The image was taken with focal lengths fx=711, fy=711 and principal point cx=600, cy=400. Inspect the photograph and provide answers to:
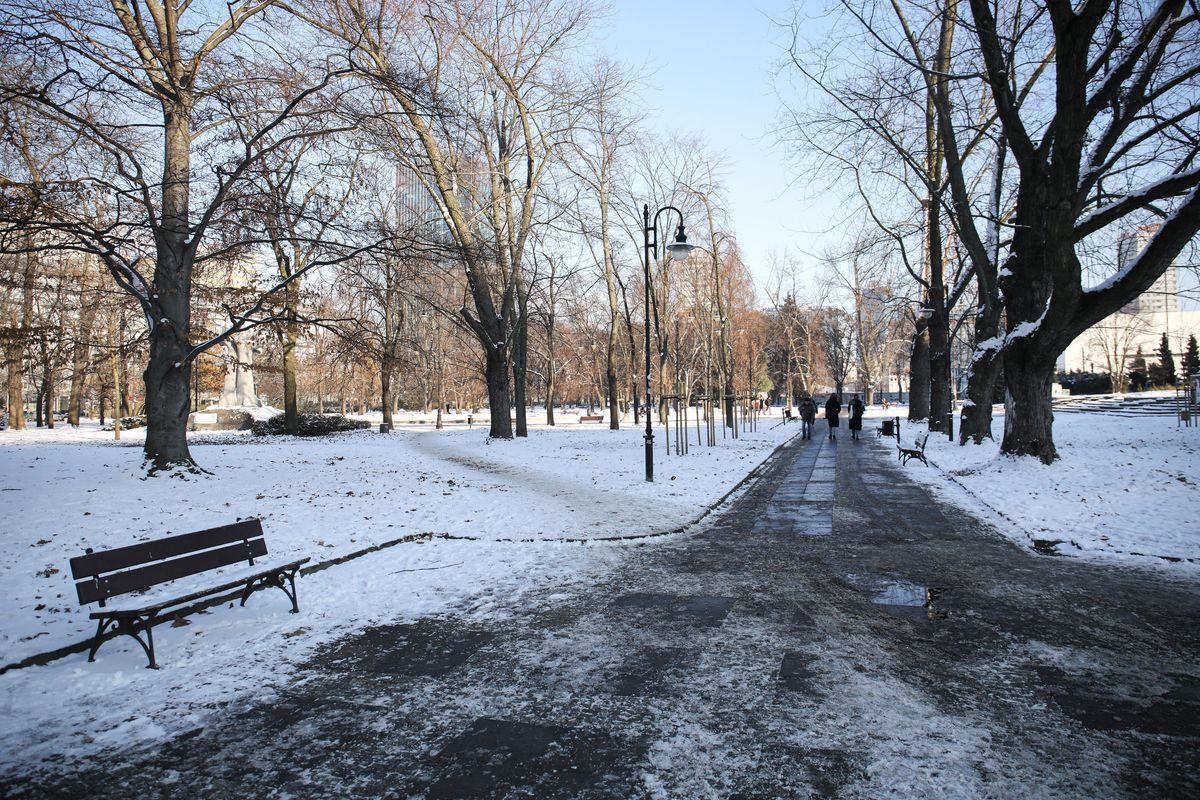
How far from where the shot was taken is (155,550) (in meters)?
5.71

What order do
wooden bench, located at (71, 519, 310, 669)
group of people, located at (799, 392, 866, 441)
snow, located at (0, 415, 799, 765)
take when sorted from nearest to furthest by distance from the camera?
snow, located at (0, 415, 799, 765) < wooden bench, located at (71, 519, 310, 669) < group of people, located at (799, 392, 866, 441)

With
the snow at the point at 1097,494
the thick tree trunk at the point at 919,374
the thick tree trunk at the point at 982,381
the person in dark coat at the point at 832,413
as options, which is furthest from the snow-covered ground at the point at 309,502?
the thick tree trunk at the point at 919,374

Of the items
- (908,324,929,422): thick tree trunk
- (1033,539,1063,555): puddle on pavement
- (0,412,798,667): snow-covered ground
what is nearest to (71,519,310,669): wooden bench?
(0,412,798,667): snow-covered ground

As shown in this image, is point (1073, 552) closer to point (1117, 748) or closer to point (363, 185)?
point (1117, 748)

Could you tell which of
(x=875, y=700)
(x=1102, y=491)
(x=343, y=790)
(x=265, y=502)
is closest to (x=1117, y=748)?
(x=875, y=700)

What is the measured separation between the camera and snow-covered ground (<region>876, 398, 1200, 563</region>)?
8.24 metres

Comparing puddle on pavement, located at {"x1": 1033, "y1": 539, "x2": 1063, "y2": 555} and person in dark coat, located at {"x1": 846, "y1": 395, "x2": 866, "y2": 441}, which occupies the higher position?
person in dark coat, located at {"x1": 846, "y1": 395, "x2": 866, "y2": 441}

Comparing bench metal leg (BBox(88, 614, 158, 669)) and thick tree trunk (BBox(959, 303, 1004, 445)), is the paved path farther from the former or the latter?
thick tree trunk (BBox(959, 303, 1004, 445))

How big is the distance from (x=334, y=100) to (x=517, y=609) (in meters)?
10.9

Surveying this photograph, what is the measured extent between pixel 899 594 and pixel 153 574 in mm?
6272

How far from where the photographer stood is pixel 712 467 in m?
17.6

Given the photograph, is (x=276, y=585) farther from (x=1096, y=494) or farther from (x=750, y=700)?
(x=1096, y=494)

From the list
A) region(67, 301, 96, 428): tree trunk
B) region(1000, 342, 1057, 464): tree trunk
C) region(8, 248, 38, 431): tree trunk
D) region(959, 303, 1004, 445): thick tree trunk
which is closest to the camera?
region(1000, 342, 1057, 464): tree trunk

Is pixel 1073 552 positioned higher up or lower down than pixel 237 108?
lower down
